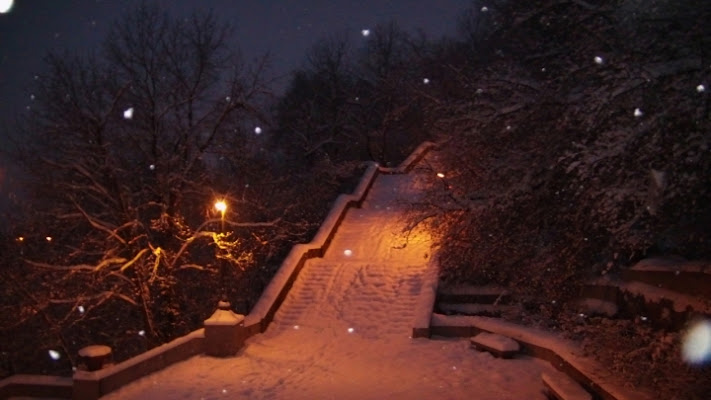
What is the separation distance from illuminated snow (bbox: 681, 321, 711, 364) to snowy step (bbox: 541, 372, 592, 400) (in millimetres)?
1426

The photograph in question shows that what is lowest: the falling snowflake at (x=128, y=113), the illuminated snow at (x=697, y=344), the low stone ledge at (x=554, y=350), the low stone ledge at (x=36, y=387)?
the low stone ledge at (x=36, y=387)

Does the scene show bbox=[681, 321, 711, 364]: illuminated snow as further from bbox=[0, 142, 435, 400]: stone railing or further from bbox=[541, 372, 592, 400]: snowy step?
bbox=[0, 142, 435, 400]: stone railing

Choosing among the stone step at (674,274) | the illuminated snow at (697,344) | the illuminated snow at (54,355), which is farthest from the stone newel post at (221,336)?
the illuminated snow at (54,355)

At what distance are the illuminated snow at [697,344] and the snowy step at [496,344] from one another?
3.93 meters

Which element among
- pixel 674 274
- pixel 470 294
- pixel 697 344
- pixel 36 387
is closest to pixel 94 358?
pixel 36 387

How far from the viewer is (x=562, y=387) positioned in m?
8.35

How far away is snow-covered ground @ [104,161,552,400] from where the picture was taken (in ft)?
31.7

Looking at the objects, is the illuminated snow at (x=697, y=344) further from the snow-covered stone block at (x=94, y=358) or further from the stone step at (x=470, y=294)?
the snow-covered stone block at (x=94, y=358)

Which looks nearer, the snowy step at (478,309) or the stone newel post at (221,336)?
the stone newel post at (221,336)

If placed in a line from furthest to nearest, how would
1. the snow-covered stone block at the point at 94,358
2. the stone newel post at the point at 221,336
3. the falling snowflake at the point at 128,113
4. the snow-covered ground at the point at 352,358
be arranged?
the falling snowflake at the point at 128,113
the stone newel post at the point at 221,336
the snow-covered stone block at the point at 94,358
the snow-covered ground at the point at 352,358

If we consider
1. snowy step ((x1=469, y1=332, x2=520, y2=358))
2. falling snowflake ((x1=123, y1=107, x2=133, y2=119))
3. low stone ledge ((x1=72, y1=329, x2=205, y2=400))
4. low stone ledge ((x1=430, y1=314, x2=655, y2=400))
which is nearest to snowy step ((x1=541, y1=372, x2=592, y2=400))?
low stone ledge ((x1=430, y1=314, x2=655, y2=400))

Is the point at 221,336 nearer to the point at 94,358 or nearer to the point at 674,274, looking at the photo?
the point at 94,358

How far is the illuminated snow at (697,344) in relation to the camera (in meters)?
6.75

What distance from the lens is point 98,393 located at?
10102 mm
